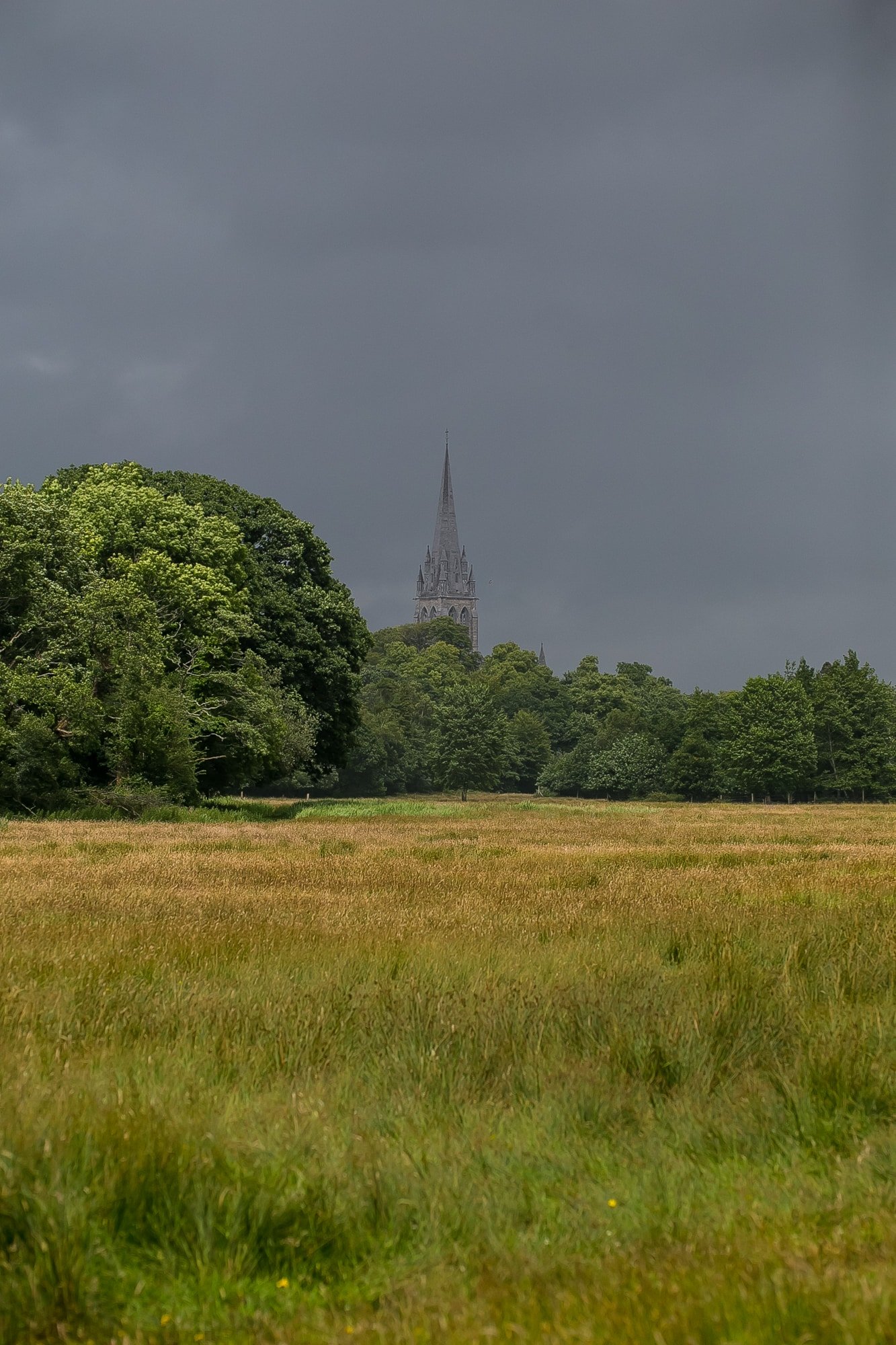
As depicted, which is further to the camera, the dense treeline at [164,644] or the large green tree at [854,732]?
the large green tree at [854,732]

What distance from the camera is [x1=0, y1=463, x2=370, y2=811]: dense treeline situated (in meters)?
32.1

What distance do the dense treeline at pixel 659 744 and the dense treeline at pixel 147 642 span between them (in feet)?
69.9

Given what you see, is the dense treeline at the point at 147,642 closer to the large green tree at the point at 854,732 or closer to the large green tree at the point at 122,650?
the large green tree at the point at 122,650

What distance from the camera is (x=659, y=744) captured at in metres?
112

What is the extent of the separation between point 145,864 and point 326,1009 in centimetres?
1009

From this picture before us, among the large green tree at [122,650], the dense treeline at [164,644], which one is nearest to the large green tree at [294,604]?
the dense treeline at [164,644]

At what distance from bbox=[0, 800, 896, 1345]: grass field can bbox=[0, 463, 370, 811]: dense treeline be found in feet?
79.6

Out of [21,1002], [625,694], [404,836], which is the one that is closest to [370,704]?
[625,694]

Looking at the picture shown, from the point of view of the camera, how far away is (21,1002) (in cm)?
597

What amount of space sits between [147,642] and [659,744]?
8419 centimetres

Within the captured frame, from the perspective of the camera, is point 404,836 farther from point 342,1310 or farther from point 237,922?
point 342,1310

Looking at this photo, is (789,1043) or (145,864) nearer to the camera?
(789,1043)

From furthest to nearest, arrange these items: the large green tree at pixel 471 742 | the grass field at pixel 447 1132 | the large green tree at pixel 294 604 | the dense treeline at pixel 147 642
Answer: the large green tree at pixel 471 742 → the large green tree at pixel 294 604 → the dense treeline at pixel 147 642 → the grass field at pixel 447 1132

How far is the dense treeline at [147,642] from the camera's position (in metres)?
32.1
